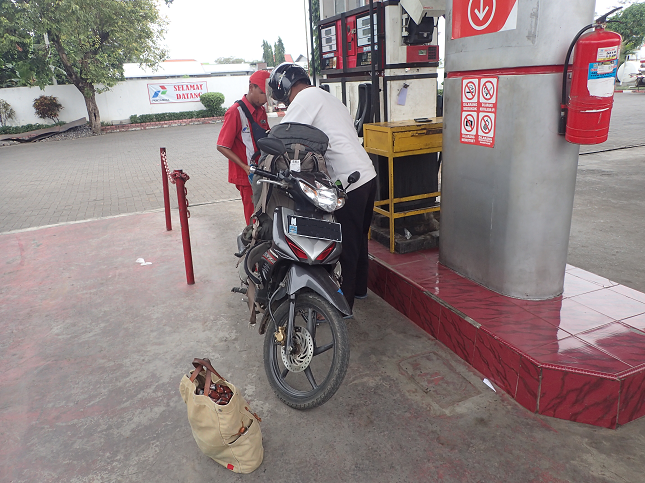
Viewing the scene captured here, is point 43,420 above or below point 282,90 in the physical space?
below

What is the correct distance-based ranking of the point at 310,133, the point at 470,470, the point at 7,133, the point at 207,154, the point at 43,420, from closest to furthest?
the point at 470,470, the point at 43,420, the point at 310,133, the point at 207,154, the point at 7,133

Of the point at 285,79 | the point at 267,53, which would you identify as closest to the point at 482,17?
the point at 285,79

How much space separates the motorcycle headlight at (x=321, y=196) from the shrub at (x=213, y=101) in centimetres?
2445

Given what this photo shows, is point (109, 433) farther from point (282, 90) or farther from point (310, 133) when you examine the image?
point (282, 90)

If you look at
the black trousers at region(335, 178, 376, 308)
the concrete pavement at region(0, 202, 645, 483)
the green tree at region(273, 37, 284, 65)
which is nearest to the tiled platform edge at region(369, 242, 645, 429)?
the concrete pavement at region(0, 202, 645, 483)

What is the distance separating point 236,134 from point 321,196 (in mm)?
1958

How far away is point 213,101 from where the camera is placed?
25.4 metres

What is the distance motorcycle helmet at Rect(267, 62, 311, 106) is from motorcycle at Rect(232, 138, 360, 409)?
2.53 ft

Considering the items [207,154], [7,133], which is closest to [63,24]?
[7,133]

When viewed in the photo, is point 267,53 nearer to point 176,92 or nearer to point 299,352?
point 176,92

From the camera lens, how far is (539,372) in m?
2.48

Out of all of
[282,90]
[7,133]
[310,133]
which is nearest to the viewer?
[310,133]

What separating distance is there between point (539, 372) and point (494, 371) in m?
0.36

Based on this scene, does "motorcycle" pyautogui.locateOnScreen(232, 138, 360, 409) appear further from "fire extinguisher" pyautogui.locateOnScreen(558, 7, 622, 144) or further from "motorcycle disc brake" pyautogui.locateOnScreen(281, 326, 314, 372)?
"fire extinguisher" pyautogui.locateOnScreen(558, 7, 622, 144)
